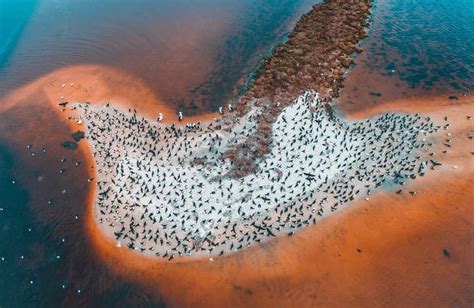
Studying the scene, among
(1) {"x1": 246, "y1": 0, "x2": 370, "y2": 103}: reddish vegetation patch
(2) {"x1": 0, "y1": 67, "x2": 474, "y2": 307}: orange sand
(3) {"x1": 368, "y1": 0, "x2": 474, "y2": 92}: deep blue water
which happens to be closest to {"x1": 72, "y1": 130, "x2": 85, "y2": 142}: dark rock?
(2) {"x1": 0, "y1": 67, "x2": 474, "y2": 307}: orange sand

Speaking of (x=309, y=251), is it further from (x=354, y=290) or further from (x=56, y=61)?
(x=56, y=61)

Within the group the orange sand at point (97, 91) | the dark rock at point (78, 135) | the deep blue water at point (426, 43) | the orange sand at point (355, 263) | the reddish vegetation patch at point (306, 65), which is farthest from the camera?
the deep blue water at point (426, 43)

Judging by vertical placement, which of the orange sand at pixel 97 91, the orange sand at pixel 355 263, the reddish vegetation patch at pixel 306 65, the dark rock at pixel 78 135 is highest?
the reddish vegetation patch at pixel 306 65

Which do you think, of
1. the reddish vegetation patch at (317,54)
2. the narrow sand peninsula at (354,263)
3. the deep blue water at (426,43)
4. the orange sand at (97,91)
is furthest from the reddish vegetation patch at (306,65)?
the narrow sand peninsula at (354,263)

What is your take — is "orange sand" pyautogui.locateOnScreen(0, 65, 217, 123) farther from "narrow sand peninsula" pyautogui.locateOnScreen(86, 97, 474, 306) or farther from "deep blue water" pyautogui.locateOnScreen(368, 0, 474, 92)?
"deep blue water" pyautogui.locateOnScreen(368, 0, 474, 92)

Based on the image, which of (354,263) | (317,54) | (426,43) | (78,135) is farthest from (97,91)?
(426,43)

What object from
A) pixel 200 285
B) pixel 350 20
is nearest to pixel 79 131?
pixel 200 285

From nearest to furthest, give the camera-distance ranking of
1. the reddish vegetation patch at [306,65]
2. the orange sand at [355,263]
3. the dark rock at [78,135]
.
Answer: the orange sand at [355,263] < the reddish vegetation patch at [306,65] < the dark rock at [78,135]

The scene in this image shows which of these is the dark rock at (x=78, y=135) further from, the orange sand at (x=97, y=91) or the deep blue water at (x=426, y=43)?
the deep blue water at (x=426, y=43)
